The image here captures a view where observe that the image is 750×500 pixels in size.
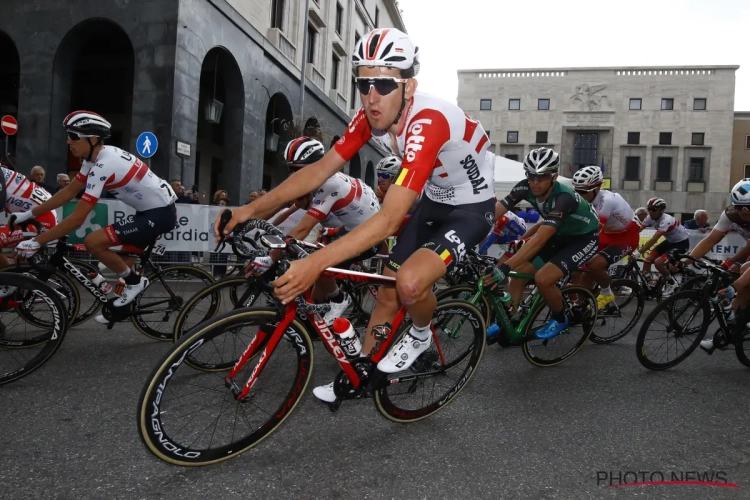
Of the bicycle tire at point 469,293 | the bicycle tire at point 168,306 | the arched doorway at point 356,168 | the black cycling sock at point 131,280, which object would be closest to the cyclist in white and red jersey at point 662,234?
the bicycle tire at point 469,293

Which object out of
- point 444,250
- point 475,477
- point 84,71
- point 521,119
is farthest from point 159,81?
point 521,119

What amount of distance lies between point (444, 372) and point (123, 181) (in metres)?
3.34

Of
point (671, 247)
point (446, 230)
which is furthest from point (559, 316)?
point (671, 247)

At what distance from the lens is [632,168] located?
53312 mm

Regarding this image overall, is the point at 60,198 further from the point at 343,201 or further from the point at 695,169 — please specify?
the point at 695,169

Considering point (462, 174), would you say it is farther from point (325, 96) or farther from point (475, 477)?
point (325, 96)

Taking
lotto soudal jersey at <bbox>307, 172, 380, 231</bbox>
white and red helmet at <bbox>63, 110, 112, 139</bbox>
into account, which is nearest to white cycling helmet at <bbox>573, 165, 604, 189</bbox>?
lotto soudal jersey at <bbox>307, 172, 380, 231</bbox>

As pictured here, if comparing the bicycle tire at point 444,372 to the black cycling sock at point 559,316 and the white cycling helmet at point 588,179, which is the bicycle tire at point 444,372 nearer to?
the black cycling sock at point 559,316

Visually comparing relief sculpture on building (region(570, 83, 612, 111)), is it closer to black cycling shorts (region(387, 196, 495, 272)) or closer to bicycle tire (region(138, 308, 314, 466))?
black cycling shorts (region(387, 196, 495, 272))

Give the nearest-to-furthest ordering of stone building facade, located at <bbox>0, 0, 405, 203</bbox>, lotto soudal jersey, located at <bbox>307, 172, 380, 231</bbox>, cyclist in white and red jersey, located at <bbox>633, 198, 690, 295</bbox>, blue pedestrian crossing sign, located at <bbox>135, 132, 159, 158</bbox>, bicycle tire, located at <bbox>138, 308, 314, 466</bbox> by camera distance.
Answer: bicycle tire, located at <bbox>138, 308, 314, 466</bbox> < lotto soudal jersey, located at <bbox>307, 172, 380, 231</bbox> < cyclist in white and red jersey, located at <bbox>633, 198, 690, 295</bbox> < blue pedestrian crossing sign, located at <bbox>135, 132, 159, 158</bbox> < stone building facade, located at <bbox>0, 0, 405, 203</bbox>

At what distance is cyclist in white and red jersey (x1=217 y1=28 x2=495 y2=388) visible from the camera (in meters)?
2.67

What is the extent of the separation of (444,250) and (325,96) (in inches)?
893

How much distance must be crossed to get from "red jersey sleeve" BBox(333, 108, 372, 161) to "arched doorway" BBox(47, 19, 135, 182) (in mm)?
12213

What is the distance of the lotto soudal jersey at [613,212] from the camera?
22.0 feet
